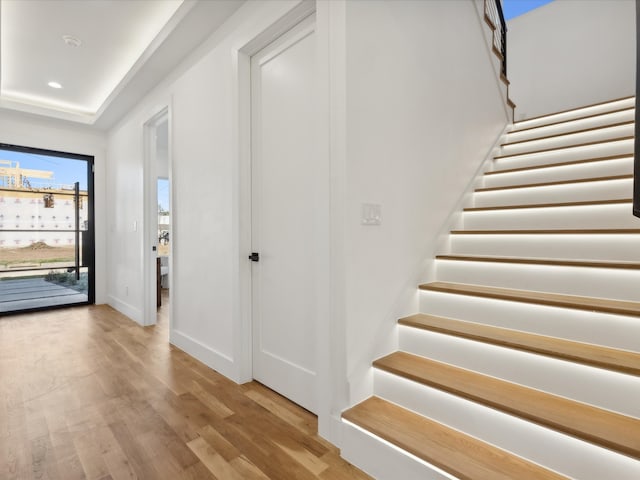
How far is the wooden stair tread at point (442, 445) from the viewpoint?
1257mm

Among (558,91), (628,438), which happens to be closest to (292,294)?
(628,438)

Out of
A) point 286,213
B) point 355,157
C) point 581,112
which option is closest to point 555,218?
point 355,157

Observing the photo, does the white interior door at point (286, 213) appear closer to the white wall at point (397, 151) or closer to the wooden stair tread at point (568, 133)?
the white wall at point (397, 151)

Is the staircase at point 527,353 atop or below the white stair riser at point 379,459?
atop

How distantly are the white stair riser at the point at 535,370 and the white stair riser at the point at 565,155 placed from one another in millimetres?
2127

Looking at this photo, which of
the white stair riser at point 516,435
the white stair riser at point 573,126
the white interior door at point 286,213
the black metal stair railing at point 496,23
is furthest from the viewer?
the black metal stair railing at point 496,23

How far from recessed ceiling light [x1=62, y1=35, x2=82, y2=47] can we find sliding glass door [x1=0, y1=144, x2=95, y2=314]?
7.77 feet

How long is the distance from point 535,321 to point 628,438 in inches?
25.9

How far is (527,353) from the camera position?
1.56m

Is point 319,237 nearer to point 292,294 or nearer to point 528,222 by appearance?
point 292,294

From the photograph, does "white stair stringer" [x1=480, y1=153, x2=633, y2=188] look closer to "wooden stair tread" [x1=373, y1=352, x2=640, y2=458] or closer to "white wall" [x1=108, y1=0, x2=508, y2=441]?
"white wall" [x1=108, y1=0, x2=508, y2=441]

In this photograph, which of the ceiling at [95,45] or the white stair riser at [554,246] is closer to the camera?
the white stair riser at [554,246]

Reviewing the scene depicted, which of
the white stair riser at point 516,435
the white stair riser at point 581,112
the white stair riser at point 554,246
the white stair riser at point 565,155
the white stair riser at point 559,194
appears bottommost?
the white stair riser at point 516,435

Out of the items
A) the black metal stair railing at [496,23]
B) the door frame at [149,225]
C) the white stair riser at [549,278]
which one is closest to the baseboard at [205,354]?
the door frame at [149,225]
